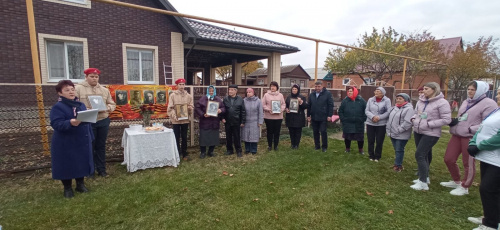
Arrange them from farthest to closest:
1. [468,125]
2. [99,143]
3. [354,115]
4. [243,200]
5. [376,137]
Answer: [354,115]
[376,137]
[99,143]
[468,125]
[243,200]

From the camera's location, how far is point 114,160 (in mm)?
5184

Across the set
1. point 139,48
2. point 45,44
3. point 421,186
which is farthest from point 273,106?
point 45,44

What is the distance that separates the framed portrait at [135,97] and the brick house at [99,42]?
177 inches

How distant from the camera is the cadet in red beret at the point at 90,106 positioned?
410 centimetres

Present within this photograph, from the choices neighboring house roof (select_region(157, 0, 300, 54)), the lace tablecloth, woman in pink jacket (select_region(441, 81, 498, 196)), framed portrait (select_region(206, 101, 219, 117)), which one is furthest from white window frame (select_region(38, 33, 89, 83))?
woman in pink jacket (select_region(441, 81, 498, 196))

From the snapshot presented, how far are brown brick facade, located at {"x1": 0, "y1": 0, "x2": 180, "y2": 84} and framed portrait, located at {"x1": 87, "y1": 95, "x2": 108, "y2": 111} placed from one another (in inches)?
218

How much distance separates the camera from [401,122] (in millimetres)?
4543

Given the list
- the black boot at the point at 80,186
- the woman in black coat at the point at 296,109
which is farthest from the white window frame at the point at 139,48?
the black boot at the point at 80,186

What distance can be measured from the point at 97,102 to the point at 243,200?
2982 mm

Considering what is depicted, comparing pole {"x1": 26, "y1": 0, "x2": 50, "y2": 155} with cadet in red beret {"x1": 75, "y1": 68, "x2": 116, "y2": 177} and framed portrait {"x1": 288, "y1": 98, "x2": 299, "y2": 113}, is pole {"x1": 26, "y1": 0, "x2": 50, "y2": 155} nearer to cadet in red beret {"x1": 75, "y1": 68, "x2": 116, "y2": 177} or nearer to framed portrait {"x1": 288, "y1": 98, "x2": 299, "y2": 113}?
cadet in red beret {"x1": 75, "y1": 68, "x2": 116, "y2": 177}

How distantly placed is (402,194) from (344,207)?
47.4 inches

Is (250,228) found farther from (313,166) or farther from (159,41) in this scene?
(159,41)

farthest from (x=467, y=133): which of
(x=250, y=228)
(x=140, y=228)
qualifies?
(x=140, y=228)

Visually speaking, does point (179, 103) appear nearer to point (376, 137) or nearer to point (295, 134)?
point (295, 134)
